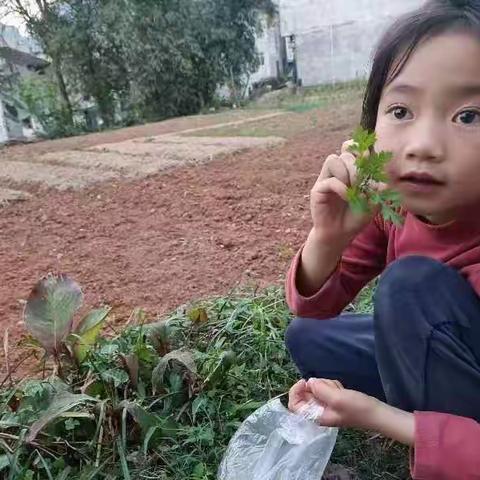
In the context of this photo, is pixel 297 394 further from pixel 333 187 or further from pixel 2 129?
pixel 2 129

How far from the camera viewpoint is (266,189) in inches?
133

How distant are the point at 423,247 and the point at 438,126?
25 cm

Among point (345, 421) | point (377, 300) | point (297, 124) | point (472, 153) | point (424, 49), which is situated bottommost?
point (297, 124)

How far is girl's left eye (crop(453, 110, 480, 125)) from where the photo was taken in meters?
0.81

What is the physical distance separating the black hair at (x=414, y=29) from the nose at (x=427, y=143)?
4.1 inches

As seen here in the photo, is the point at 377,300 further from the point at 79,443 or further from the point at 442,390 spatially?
the point at 79,443

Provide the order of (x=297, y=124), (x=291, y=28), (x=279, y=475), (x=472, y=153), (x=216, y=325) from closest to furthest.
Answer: (x=472, y=153)
(x=279, y=475)
(x=216, y=325)
(x=297, y=124)
(x=291, y=28)

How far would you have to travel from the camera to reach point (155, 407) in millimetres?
1393

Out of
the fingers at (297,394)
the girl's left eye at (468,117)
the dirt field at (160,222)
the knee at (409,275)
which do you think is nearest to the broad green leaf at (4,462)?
the fingers at (297,394)

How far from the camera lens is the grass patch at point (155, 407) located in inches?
48.2

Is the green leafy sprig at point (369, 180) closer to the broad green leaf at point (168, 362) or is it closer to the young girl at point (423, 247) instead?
the young girl at point (423, 247)

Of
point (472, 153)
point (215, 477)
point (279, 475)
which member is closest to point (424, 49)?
point (472, 153)

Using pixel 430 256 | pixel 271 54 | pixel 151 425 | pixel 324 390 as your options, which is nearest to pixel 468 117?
pixel 430 256

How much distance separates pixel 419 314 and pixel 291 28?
599 inches
